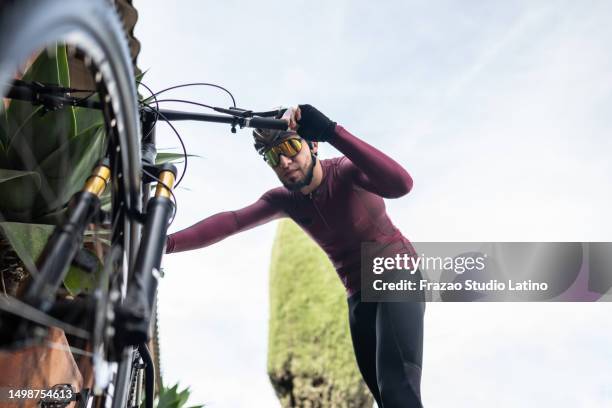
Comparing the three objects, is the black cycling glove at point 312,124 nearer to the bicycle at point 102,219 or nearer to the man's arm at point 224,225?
the bicycle at point 102,219

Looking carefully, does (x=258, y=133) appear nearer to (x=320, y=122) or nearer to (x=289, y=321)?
(x=320, y=122)

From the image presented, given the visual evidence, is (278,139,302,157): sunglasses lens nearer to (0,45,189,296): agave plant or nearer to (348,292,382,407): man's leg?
(348,292,382,407): man's leg

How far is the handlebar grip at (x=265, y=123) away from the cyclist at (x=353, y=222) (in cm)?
58

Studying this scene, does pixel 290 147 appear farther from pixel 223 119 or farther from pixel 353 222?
pixel 223 119

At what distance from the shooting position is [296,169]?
8.80ft

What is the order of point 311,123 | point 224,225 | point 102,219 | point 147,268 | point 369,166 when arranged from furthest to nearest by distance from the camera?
point 224,225 → point 369,166 → point 311,123 → point 102,219 → point 147,268

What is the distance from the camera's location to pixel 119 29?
76cm

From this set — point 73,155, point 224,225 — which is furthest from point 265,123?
point 224,225

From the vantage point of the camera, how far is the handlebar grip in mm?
1282

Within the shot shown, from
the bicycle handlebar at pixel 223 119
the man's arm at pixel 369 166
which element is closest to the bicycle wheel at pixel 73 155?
the bicycle handlebar at pixel 223 119

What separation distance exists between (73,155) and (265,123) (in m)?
0.73

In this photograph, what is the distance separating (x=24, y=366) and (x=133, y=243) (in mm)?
751

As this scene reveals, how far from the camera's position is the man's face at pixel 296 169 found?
267 cm

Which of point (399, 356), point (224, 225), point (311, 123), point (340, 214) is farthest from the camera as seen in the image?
point (340, 214)
